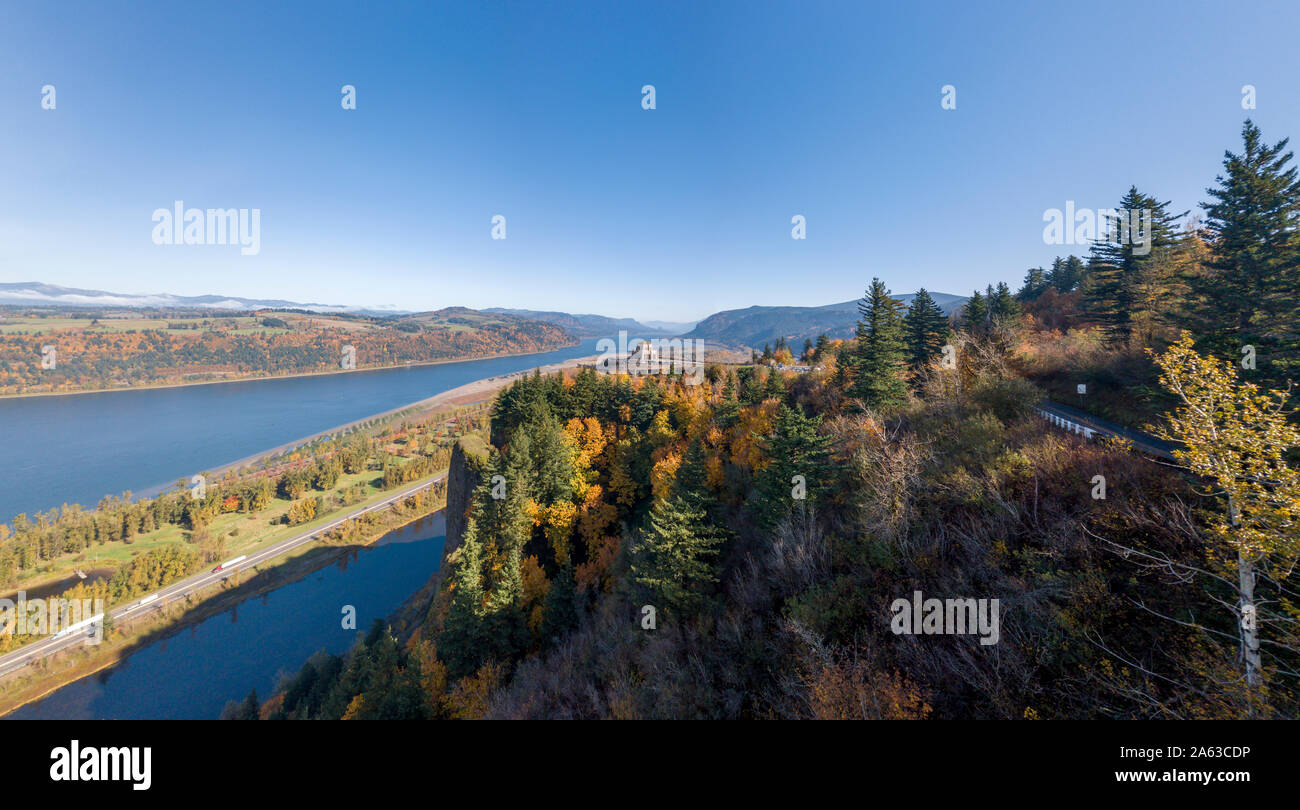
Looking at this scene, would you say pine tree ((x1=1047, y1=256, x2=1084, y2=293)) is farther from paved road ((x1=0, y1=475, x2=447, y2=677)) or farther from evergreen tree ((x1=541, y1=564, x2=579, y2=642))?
paved road ((x1=0, y1=475, x2=447, y2=677))

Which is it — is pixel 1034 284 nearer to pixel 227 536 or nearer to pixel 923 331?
pixel 923 331

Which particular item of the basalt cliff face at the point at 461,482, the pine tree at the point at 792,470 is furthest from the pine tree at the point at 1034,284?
the basalt cliff face at the point at 461,482

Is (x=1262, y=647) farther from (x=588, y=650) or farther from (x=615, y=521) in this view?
(x=615, y=521)

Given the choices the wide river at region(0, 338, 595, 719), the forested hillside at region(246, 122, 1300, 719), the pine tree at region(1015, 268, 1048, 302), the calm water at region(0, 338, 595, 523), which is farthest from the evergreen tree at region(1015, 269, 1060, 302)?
the calm water at region(0, 338, 595, 523)

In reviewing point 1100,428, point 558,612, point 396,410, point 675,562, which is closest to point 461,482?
point 558,612
